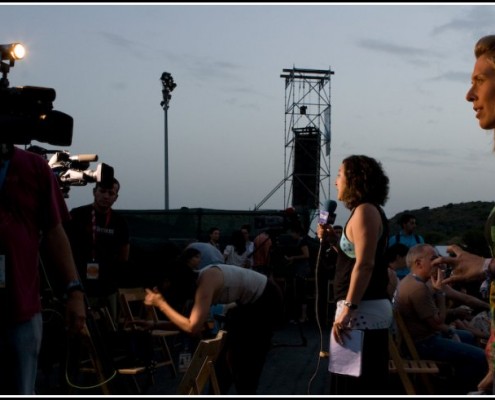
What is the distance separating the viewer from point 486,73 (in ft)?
8.70

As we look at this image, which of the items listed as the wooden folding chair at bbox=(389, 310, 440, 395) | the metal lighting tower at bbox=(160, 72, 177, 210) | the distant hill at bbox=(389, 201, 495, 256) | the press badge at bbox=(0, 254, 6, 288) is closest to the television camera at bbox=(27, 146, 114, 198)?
the press badge at bbox=(0, 254, 6, 288)

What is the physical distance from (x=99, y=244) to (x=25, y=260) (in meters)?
3.96

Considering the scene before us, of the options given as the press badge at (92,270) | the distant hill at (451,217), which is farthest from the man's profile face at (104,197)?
the distant hill at (451,217)

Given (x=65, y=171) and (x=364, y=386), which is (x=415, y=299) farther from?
(x=65, y=171)

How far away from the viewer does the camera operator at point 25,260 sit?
9.37ft

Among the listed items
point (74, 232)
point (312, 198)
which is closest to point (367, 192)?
point (74, 232)

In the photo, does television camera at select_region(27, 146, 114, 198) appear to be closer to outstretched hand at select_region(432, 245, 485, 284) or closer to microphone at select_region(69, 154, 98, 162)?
microphone at select_region(69, 154, 98, 162)

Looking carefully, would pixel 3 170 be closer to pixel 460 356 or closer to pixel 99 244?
pixel 99 244

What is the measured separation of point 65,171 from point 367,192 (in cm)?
170

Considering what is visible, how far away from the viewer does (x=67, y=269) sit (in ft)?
10.2

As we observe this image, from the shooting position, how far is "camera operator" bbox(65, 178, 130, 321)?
6.77 meters

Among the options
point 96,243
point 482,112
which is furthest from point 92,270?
point 482,112

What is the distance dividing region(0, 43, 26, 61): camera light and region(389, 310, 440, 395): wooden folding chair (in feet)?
11.2

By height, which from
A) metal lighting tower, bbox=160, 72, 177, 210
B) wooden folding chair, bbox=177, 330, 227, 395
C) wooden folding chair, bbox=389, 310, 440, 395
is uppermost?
metal lighting tower, bbox=160, 72, 177, 210
